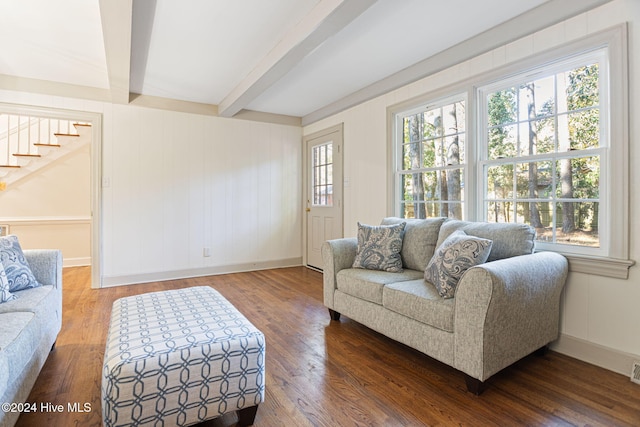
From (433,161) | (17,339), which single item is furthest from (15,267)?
(433,161)

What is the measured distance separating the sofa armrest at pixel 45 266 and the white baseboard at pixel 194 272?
1.91 metres

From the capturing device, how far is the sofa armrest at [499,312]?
174cm

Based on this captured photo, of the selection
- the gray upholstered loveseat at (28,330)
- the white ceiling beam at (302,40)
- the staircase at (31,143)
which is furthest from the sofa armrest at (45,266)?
the staircase at (31,143)

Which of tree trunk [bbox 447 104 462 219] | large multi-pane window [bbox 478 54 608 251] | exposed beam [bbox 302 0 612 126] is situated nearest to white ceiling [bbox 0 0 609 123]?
exposed beam [bbox 302 0 612 126]

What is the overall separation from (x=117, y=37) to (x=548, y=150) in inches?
130

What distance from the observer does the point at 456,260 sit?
2088 mm

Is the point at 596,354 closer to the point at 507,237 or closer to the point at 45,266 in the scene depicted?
the point at 507,237

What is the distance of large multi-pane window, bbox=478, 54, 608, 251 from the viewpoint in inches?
88.0

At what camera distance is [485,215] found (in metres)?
2.87

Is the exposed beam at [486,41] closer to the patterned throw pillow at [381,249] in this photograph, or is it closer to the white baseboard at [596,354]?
the patterned throw pillow at [381,249]

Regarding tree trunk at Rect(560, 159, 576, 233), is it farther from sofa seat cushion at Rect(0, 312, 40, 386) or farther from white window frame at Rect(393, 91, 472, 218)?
sofa seat cushion at Rect(0, 312, 40, 386)

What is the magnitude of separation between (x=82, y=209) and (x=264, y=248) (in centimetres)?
308

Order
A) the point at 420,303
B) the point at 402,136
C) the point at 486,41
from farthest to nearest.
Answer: the point at 402,136
the point at 486,41
the point at 420,303

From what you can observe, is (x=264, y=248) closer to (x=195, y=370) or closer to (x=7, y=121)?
(x=195, y=370)
